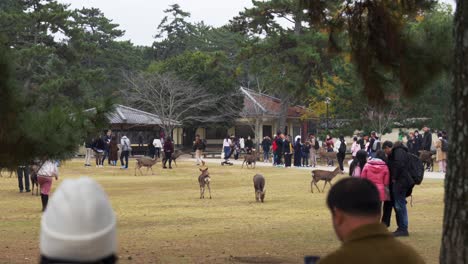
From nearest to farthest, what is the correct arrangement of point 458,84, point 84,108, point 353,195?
point 353,195, point 458,84, point 84,108

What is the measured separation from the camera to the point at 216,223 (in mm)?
13312

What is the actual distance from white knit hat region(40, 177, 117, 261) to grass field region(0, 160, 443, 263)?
706 centimetres

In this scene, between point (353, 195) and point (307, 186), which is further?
point (307, 186)

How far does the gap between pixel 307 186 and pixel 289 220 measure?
352 inches

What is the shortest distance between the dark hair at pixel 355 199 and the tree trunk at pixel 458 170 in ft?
8.31

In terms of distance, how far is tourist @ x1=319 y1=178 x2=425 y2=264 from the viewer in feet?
9.57

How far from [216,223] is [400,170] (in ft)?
12.6

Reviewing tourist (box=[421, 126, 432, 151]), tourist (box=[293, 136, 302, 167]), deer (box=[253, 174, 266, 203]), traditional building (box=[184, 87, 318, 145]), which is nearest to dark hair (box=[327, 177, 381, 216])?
deer (box=[253, 174, 266, 203])

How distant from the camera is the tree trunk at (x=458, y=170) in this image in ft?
17.4

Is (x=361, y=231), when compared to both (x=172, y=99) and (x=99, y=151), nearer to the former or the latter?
(x=99, y=151)

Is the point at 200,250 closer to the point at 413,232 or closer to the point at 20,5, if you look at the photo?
the point at 413,232

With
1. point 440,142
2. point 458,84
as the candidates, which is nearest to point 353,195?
point 458,84

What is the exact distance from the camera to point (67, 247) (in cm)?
207

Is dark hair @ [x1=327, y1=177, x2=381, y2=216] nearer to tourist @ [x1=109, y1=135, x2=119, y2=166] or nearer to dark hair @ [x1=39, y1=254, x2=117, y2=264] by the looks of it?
dark hair @ [x1=39, y1=254, x2=117, y2=264]
